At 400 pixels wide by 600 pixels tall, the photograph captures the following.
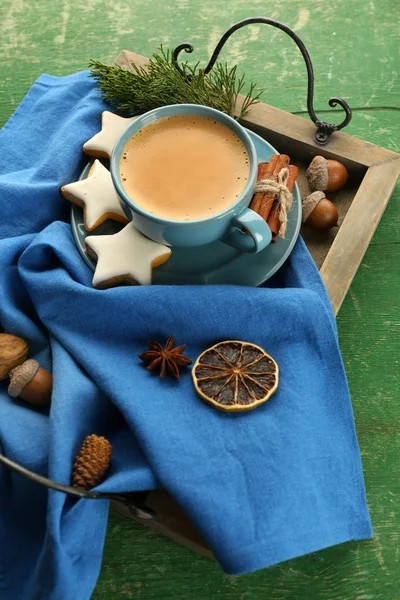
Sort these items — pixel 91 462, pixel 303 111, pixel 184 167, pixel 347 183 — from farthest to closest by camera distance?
pixel 303 111 < pixel 347 183 < pixel 184 167 < pixel 91 462

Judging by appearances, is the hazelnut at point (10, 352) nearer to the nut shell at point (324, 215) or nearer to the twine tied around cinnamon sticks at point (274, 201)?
the twine tied around cinnamon sticks at point (274, 201)

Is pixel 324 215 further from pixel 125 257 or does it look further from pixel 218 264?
pixel 125 257

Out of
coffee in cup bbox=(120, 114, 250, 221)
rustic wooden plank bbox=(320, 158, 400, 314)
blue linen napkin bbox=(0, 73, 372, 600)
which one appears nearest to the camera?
blue linen napkin bbox=(0, 73, 372, 600)

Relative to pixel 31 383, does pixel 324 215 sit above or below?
above

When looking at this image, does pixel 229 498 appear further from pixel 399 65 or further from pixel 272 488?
pixel 399 65

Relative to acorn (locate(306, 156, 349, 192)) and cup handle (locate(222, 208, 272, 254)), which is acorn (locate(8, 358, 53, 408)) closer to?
cup handle (locate(222, 208, 272, 254))

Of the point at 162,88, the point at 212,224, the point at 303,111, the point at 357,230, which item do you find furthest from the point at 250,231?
the point at 303,111

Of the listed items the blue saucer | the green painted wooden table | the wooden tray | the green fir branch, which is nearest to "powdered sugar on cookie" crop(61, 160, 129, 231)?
the blue saucer
